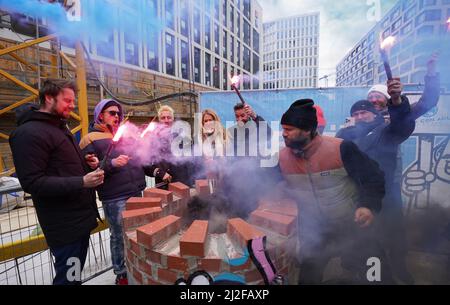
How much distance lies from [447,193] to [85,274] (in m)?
6.04

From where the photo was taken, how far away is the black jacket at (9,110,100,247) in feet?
5.13

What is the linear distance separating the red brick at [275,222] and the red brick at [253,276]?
312 mm

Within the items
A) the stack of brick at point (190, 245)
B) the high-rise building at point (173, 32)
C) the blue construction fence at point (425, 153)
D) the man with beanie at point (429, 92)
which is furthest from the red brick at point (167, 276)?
the blue construction fence at point (425, 153)

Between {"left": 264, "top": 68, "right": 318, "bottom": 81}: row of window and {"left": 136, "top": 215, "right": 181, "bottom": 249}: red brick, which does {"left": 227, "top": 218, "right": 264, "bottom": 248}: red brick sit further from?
{"left": 264, "top": 68, "right": 318, "bottom": 81}: row of window

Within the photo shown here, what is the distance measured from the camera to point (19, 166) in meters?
1.57

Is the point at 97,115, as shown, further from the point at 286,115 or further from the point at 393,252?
the point at 393,252

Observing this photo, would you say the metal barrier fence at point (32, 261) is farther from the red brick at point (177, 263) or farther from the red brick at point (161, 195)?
the red brick at point (177, 263)

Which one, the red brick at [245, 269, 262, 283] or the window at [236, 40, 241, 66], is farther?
the window at [236, 40, 241, 66]

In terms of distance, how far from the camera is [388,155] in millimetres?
2389

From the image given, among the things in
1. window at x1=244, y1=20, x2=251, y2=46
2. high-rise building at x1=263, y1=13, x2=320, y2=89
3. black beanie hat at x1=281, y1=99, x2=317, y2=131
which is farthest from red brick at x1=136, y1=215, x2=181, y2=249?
window at x1=244, y1=20, x2=251, y2=46

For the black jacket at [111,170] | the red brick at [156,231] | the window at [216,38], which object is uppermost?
the window at [216,38]

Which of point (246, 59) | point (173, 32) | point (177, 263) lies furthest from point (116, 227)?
point (246, 59)

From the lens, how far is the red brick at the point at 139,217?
5.92ft

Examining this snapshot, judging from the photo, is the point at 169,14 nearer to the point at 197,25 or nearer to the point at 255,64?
the point at 197,25
